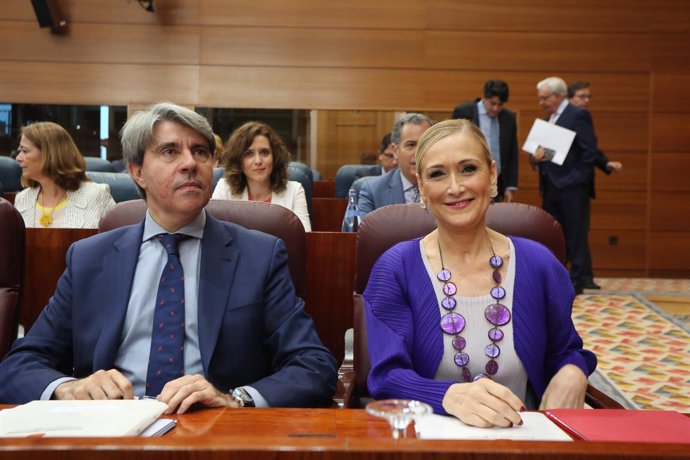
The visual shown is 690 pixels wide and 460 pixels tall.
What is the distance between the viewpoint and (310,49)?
7.53 metres

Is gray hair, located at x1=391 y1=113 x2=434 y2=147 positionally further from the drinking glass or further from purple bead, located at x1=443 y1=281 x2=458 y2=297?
the drinking glass

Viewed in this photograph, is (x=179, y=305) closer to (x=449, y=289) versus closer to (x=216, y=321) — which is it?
(x=216, y=321)

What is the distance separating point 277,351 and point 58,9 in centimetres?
658

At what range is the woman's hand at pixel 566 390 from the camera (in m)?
1.72

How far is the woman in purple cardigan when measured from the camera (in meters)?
1.77

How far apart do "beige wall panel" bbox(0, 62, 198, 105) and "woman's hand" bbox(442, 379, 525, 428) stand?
658cm

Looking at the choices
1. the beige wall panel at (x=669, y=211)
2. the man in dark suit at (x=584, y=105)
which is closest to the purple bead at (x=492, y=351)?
the man in dark suit at (x=584, y=105)

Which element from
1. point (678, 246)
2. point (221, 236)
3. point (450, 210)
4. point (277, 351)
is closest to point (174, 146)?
point (221, 236)

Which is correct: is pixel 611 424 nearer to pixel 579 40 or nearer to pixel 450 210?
pixel 450 210

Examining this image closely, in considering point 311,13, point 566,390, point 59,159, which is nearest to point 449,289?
point 566,390

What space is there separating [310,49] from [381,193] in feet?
13.8

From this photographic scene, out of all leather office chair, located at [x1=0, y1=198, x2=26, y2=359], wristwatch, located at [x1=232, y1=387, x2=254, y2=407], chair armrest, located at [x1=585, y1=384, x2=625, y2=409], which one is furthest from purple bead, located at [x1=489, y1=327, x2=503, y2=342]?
leather office chair, located at [x1=0, y1=198, x2=26, y2=359]

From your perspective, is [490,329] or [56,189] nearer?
[490,329]

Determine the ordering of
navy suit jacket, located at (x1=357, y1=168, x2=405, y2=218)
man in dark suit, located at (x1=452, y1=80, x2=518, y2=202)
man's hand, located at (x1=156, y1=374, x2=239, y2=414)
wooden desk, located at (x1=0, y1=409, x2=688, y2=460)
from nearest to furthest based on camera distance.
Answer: wooden desk, located at (x1=0, y1=409, x2=688, y2=460)
man's hand, located at (x1=156, y1=374, x2=239, y2=414)
navy suit jacket, located at (x1=357, y1=168, x2=405, y2=218)
man in dark suit, located at (x1=452, y1=80, x2=518, y2=202)
